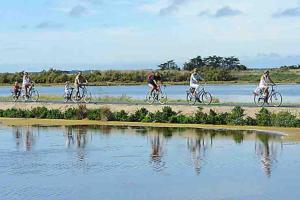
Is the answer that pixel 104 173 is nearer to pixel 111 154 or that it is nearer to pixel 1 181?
pixel 1 181

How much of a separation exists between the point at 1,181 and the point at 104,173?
280cm

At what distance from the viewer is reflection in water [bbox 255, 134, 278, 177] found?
2074 cm

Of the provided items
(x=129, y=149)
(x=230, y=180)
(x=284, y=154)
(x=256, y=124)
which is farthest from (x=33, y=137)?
(x=230, y=180)

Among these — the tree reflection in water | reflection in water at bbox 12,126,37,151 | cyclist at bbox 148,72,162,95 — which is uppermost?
cyclist at bbox 148,72,162,95

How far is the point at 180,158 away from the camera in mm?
22891

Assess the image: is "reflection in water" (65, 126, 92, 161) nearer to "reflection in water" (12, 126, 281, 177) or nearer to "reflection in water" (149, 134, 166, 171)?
"reflection in water" (12, 126, 281, 177)

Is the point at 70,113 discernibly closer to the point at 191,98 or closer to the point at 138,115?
the point at 138,115

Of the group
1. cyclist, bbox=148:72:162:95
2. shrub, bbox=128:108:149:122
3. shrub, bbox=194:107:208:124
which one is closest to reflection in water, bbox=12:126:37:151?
shrub, bbox=128:108:149:122

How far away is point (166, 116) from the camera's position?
36812 millimetres

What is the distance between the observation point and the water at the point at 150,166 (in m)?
17.2

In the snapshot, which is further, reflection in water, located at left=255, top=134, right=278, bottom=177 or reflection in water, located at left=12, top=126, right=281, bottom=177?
reflection in water, located at left=12, top=126, right=281, bottom=177

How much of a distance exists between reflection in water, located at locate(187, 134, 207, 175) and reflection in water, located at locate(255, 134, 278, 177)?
1810 millimetres

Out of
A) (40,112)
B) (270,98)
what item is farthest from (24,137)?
(270,98)

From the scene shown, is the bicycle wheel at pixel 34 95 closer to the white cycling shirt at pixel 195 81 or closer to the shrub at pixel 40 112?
the shrub at pixel 40 112
